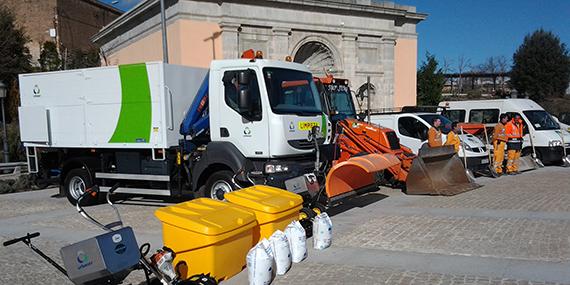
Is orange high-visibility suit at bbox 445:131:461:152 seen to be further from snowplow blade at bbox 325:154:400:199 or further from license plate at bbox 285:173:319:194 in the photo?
license plate at bbox 285:173:319:194

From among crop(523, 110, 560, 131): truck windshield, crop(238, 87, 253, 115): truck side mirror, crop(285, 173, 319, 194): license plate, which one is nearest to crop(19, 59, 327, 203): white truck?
crop(238, 87, 253, 115): truck side mirror

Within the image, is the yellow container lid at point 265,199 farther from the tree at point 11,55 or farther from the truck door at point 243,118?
the tree at point 11,55

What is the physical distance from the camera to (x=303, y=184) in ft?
26.5

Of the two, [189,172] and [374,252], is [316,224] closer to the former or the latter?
[374,252]

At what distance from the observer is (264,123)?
8.27m

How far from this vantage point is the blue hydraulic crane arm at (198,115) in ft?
29.8

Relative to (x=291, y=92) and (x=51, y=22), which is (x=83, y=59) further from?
(x=291, y=92)

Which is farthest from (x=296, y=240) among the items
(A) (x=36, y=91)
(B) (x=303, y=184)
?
(A) (x=36, y=91)

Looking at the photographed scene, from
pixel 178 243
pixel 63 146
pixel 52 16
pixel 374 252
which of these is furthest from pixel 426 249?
pixel 52 16

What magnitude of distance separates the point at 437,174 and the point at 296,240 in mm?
5995

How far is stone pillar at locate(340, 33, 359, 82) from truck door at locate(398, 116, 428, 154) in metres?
15.1

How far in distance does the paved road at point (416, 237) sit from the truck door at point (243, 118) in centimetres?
197

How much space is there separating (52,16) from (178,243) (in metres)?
44.3

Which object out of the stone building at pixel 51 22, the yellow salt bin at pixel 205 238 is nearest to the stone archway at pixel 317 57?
the stone building at pixel 51 22
